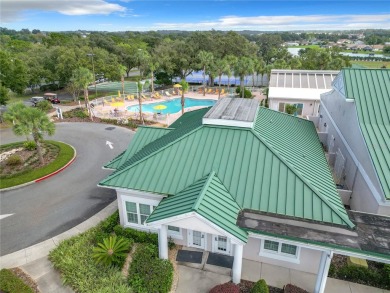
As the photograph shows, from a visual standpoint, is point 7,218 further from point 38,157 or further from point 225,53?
point 225,53

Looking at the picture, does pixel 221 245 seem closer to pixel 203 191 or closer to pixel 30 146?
pixel 203 191

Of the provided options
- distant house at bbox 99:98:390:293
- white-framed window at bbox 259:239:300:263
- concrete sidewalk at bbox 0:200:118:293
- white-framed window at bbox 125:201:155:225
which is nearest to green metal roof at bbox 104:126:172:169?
distant house at bbox 99:98:390:293

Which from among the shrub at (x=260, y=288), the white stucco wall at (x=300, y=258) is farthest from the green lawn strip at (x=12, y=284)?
the white stucco wall at (x=300, y=258)

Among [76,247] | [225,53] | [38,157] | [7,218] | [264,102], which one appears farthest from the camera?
[225,53]

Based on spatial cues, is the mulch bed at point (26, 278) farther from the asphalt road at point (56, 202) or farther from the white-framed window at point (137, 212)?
the white-framed window at point (137, 212)

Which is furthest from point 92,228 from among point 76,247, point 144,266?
point 144,266

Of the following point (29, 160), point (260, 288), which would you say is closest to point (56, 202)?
point (29, 160)

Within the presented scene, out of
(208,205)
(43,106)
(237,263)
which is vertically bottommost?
(237,263)
